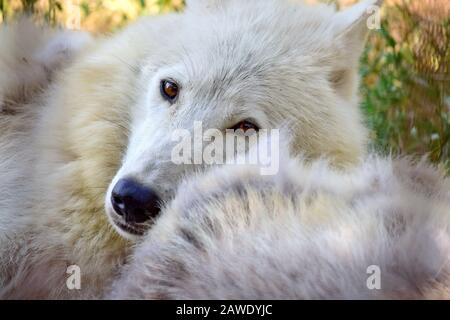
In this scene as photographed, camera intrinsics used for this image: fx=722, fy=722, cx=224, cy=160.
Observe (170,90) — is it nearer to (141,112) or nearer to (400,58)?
(141,112)

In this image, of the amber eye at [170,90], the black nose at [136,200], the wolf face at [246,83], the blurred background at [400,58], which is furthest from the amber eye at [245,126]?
the blurred background at [400,58]

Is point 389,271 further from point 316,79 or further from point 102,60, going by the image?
point 102,60

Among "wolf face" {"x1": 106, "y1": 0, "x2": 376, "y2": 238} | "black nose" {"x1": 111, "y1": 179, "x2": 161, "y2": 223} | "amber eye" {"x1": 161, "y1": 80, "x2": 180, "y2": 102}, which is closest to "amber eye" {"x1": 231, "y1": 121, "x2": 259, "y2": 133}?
"wolf face" {"x1": 106, "y1": 0, "x2": 376, "y2": 238}

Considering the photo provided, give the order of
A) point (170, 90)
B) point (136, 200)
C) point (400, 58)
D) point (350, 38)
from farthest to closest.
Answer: point (400, 58), point (350, 38), point (170, 90), point (136, 200)

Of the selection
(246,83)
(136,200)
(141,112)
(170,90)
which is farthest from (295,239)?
(141,112)

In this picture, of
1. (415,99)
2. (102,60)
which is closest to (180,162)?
(102,60)

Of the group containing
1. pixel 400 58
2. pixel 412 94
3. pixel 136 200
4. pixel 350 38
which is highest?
pixel 350 38

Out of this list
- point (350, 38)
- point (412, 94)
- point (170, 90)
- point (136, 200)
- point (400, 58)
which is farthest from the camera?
point (400, 58)
